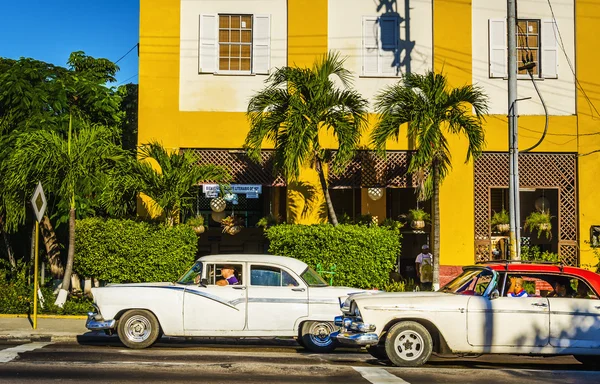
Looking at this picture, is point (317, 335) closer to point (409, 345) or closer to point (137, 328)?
point (409, 345)

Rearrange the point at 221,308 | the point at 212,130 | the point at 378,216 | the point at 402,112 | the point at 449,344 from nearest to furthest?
the point at 449,344
the point at 221,308
the point at 402,112
the point at 212,130
the point at 378,216

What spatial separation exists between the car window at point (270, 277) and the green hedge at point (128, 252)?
17.7ft

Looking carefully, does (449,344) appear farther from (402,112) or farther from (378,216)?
(378,216)

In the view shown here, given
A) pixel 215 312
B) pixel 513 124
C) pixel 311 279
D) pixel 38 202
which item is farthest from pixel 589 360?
pixel 38 202

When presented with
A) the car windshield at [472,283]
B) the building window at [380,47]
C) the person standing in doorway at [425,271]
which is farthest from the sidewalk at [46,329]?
the building window at [380,47]

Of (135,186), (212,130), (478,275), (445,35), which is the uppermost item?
(445,35)

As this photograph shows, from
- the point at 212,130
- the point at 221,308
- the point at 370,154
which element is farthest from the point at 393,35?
the point at 221,308

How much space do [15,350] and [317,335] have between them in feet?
15.9

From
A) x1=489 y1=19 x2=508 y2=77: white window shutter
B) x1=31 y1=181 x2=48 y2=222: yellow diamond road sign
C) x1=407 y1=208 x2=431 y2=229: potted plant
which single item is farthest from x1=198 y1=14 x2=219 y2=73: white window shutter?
x1=489 y1=19 x2=508 y2=77: white window shutter

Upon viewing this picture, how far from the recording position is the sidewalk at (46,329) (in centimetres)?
1529

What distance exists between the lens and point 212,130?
21531 millimetres

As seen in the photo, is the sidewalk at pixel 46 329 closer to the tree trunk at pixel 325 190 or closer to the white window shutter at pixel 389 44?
the tree trunk at pixel 325 190

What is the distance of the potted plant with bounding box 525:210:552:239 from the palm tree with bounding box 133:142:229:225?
804 centimetres

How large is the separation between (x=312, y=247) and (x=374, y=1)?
7053 millimetres
